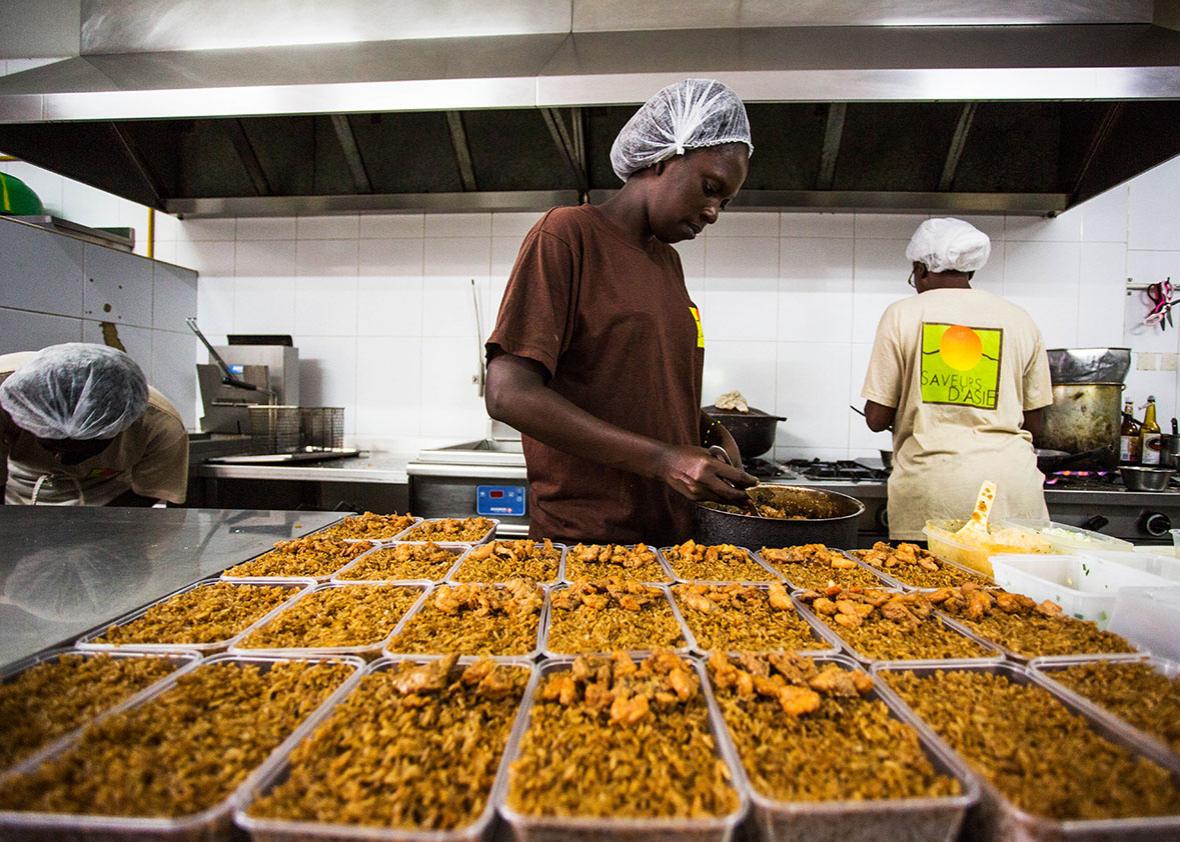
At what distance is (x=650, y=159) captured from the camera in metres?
1.56

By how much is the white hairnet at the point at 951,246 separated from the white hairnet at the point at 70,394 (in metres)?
3.20

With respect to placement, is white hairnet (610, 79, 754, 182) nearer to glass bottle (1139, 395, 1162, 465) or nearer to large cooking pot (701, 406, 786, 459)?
large cooking pot (701, 406, 786, 459)

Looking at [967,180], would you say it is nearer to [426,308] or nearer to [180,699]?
[426,308]

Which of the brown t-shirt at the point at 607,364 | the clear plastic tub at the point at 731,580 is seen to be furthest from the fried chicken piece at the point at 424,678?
the brown t-shirt at the point at 607,364

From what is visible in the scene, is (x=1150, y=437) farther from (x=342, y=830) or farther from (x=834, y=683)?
(x=342, y=830)

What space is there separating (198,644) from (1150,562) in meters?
1.83

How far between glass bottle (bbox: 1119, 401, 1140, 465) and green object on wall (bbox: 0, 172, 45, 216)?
6460 millimetres

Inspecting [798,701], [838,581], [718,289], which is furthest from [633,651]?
[718,289]

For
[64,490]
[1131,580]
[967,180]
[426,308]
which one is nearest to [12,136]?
[64,490]

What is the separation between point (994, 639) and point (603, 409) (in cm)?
99

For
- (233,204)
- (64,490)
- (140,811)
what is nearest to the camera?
(140,811)

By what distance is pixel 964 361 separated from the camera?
2098 millimetres

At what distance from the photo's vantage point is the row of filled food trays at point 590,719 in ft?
1.75

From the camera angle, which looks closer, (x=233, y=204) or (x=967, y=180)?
(x=967, y=180)
